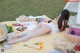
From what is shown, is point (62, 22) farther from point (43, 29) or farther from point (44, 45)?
point (44, 45)

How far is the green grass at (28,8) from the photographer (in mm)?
2639

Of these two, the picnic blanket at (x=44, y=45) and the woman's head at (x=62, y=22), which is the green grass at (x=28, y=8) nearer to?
the woman's head at (x=62, y=22)

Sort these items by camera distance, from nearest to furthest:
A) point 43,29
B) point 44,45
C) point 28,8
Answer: point 44,45 < point 43,29 < point 28,8

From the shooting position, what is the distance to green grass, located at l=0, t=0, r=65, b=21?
264 cm

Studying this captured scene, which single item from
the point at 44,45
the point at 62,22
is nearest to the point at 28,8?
the point at 62,22

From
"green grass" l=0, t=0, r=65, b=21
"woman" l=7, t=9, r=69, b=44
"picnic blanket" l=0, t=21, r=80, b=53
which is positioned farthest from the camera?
"green grass" l=0, t=0, r=65, b=21

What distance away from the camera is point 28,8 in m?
2.84

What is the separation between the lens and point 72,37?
1.69m

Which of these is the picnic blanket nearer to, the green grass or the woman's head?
the woman's head

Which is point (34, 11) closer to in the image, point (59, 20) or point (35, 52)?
point (59, 20)

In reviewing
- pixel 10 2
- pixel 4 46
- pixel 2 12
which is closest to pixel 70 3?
pixel 4 46

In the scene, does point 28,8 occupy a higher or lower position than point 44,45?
higher

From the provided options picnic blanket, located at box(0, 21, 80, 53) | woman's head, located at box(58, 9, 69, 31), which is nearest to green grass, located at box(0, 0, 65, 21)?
woman's head, located at box(58, 9, 69, 31)

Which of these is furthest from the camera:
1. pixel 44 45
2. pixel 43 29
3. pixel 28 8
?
pixel 28 8
